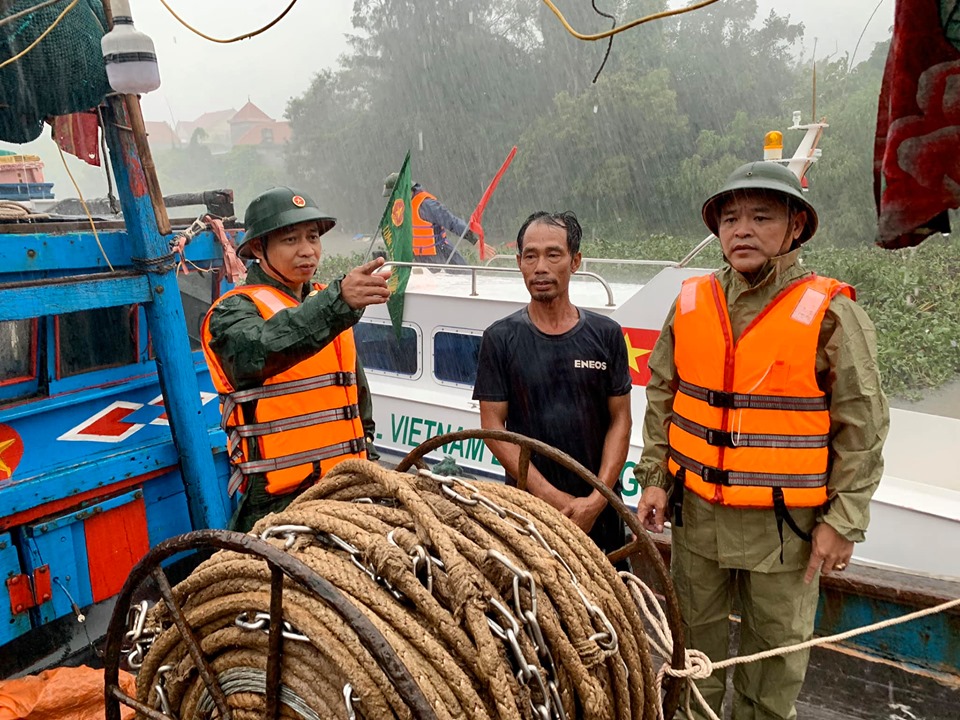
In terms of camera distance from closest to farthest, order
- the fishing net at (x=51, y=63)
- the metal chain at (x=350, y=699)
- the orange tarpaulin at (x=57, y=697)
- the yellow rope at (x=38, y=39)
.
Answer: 1. the metal chain at (x=350, y=699)
2. the orange tarpaulin at (x=57, y=697)
3. the yellow rope at (x=38, y=39)
4. the fishing net at (x=51, y=63)

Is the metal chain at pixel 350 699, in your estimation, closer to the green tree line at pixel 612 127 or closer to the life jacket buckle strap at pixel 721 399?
the life jacket buckle strap at pixel 721 399

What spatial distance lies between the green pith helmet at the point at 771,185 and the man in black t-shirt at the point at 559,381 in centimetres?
67

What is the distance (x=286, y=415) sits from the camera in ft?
9.45

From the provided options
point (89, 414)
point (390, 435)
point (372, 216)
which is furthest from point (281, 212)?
point (372, 216)

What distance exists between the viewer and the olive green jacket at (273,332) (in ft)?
8.29

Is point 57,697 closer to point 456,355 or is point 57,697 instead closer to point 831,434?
point 831,434

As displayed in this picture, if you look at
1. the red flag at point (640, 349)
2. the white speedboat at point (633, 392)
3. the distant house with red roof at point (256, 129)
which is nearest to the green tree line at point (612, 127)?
the white speedboat at point (633, 392)

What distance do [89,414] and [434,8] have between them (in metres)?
42.4

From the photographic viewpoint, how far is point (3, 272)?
3.27m

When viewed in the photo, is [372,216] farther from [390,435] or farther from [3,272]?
[3,272]

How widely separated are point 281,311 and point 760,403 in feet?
5.89

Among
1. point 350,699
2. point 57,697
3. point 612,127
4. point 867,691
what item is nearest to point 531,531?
point 350,699

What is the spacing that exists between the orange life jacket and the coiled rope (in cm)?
101

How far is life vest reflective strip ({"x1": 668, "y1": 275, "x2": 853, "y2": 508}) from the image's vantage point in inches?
96.5
